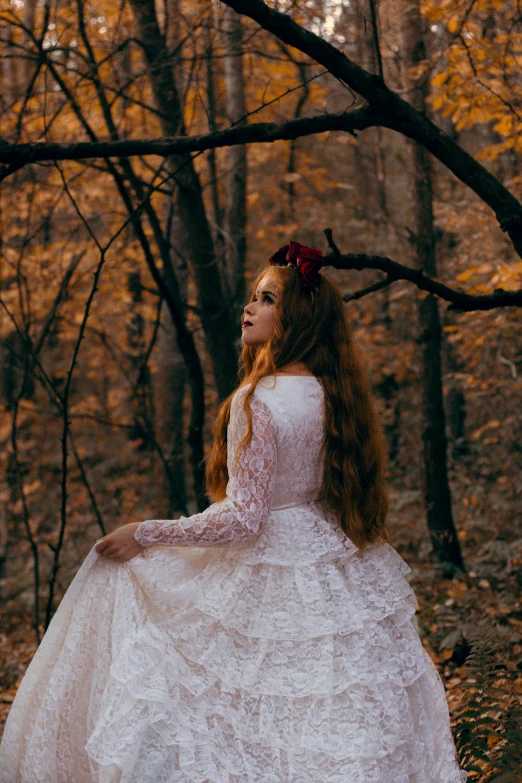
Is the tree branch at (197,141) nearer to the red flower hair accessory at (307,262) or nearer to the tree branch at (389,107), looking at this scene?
the tree branch at (389,107)

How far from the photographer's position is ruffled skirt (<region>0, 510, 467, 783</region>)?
87.7 inches

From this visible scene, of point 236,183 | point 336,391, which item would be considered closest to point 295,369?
point 336,391

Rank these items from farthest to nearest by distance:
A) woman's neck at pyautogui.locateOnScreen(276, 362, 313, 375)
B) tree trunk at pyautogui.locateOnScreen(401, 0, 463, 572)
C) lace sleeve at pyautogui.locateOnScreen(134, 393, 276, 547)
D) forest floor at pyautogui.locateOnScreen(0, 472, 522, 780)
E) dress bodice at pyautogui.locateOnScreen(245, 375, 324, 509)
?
1. tree trunk at pyautogui.locateOnScreen(401, 0, 463, 572)
2. forest floor at pyautogui.locateOnScreen(0, 472, 522, 780)
3. woman's neck at pyautogui.locateOnScreen(276, 362, 313, 375)
4. dress bodice at pyautogui.locateOnScreen(245, 375, 324, 509)
5. lace sleeve at pyautogui.locateOnScreen(134, 393, 276, 547)

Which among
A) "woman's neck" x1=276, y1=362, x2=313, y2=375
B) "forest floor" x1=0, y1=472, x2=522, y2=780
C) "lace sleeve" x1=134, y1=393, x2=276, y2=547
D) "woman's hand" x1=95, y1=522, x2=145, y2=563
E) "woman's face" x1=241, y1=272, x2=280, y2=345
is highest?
"woman's face" x1=241, y1=272, x2=280, y2=345

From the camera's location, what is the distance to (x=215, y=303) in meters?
5.04

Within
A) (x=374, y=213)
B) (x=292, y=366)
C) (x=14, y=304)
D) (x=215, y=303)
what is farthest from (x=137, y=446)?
(x=292, y=366)

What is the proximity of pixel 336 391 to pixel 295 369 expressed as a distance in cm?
16

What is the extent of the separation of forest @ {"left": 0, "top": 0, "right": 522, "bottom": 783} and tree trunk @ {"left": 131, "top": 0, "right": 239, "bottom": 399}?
1 centimetres

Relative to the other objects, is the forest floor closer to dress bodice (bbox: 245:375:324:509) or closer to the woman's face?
dress bodice (bbox: 245:375:324:509)

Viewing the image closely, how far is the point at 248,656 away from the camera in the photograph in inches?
94.6

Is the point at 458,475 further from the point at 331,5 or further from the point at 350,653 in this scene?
the point at 350,653

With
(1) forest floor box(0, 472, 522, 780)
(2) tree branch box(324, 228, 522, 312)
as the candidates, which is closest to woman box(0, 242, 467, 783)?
(2) tree branch box(324, 228, 522, 312)

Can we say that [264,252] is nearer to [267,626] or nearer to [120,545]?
[120,545]

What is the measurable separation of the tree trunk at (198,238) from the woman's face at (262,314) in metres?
2.15
